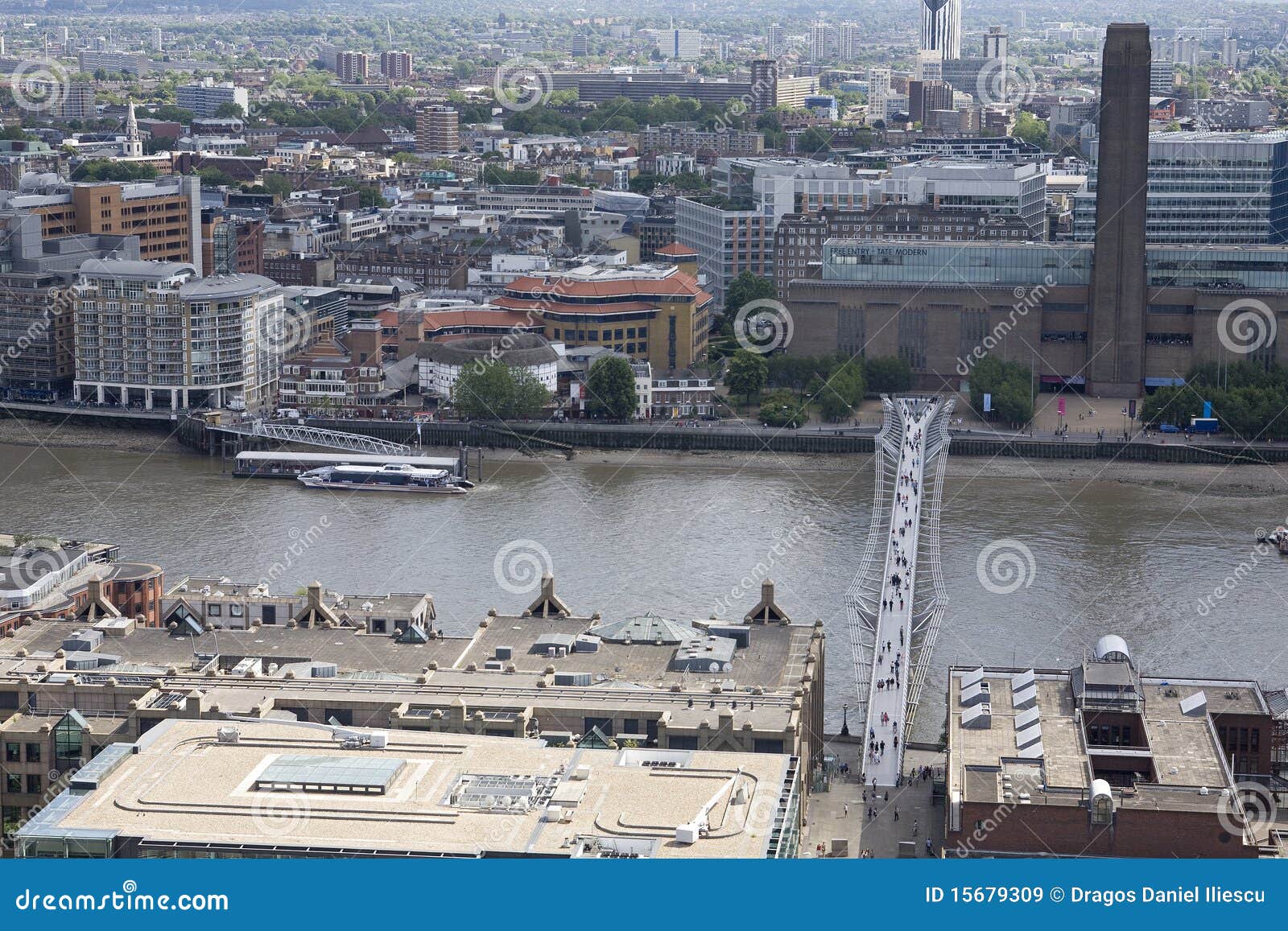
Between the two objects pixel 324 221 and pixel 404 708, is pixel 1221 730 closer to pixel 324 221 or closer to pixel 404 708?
pixel 404 708

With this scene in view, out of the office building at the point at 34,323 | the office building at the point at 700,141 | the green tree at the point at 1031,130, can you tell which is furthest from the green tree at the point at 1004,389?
the office building at the point at 700,141

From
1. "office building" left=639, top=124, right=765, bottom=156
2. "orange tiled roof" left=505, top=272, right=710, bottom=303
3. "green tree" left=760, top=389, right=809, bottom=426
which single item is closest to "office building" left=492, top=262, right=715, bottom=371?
"orange tiled roof" left=505, top=272, right=710, bottom=303

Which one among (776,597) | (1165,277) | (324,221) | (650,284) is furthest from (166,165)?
(776,597)

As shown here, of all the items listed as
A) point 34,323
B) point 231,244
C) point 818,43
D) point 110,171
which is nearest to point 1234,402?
point 34,323

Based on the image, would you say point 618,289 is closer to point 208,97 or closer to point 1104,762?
point 1104,762

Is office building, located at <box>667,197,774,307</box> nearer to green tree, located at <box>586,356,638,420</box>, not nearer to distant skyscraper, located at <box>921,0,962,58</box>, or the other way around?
green tree, located at <box>586,356,638,420</box>

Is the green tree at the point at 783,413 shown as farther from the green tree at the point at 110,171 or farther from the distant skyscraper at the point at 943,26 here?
the distant skyscraper at the point at 943,26
